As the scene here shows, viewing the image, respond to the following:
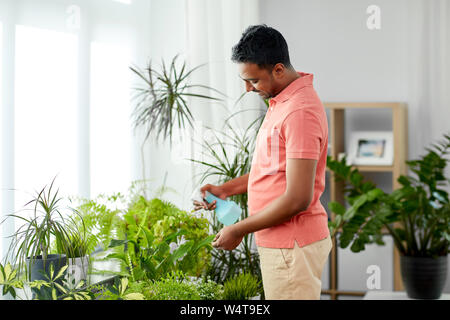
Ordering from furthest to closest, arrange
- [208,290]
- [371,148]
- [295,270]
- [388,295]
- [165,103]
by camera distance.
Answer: [371,148], [388,295], [165,103], [208,290], [295,270]

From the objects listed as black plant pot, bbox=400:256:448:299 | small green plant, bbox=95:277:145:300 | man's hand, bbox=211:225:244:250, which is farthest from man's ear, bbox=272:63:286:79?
black plant pot, bbox=400:256:448:299

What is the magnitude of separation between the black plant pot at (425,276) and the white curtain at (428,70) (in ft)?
2.79

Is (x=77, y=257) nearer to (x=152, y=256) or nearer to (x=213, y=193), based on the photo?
(x=152, y=256)

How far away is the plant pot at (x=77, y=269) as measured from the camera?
4.64 ft

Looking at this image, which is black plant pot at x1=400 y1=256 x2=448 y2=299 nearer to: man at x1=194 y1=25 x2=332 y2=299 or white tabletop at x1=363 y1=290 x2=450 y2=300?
white tabletop at x1=363 y1=290 x2=450 y2=300

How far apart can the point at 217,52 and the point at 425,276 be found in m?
1.72

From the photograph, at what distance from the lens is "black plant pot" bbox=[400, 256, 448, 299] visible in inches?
116

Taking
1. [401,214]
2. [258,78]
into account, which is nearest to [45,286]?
[258,78]

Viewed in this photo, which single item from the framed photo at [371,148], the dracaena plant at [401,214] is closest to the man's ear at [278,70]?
the dracaena plant at [401,214]

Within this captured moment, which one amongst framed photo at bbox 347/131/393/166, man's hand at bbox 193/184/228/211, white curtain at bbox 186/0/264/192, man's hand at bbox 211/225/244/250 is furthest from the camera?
framed photo at bbox 347/131/393/166

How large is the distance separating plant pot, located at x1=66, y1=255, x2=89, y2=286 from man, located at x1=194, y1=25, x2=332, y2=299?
445mm

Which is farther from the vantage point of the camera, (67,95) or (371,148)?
(371,148)

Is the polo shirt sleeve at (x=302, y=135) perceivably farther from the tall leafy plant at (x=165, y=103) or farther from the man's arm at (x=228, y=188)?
the tall leafy plant at (x=165, y=103)

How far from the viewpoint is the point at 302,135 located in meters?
1.12
